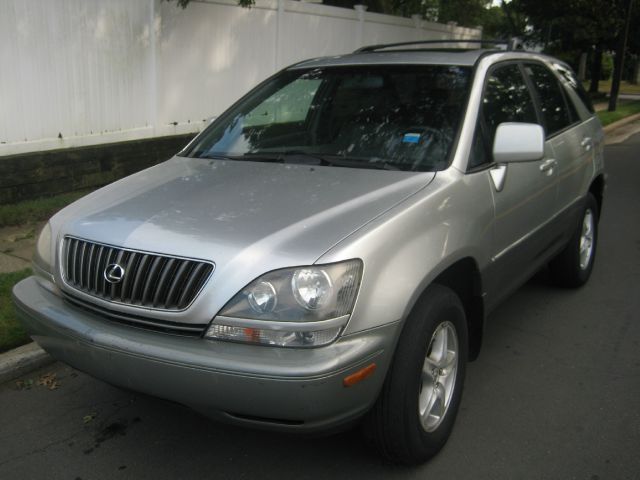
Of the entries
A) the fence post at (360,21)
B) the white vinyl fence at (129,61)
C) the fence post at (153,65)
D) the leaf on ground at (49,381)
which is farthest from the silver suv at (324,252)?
the fence post at (360,21)

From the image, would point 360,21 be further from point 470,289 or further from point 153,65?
point 470,289

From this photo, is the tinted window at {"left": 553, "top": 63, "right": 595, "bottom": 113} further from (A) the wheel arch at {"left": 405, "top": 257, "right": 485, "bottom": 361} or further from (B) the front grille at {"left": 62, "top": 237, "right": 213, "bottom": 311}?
(B) the front grille at {"left": 62, "top": 237, "right": 213, "bottom": 311}

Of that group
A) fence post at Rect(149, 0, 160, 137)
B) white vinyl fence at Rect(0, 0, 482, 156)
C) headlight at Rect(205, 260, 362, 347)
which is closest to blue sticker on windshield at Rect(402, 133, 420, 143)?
headlight at Rect(205, 260, 362, 347)

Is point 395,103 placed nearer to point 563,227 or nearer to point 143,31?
point 563,227

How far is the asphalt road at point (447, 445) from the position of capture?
A: 2977 millimetres

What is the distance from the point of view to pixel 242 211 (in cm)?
288

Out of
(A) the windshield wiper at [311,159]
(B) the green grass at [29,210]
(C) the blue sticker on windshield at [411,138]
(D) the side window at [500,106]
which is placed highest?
(D) the side window at [500,106]

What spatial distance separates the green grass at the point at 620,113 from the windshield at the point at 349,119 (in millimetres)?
14432

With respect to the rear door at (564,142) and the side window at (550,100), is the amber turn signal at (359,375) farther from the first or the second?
the side window at (550,100)

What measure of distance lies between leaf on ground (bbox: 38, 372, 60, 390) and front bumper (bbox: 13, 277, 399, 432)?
1243 mm

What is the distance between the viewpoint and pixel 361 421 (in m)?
2.75

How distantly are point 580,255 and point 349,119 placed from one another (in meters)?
2.41

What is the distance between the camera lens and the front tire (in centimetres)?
266

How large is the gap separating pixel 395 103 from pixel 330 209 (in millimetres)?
1175
